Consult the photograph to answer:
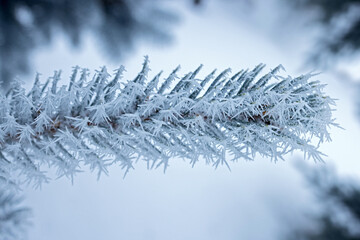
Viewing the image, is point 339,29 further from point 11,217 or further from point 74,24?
point 11,217

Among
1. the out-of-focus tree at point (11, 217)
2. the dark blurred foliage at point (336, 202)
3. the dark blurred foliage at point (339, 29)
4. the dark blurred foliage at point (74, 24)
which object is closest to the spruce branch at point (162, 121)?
the out-of-focus tree at point (11, 217)

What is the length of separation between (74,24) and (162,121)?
2.01 ft

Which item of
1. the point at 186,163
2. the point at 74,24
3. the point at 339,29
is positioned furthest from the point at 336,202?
the point at 74,24

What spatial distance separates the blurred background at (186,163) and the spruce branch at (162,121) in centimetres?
54

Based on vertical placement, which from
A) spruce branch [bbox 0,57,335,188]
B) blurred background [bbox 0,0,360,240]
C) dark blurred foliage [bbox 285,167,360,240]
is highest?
blurred background [bbox 0,0,360,240]

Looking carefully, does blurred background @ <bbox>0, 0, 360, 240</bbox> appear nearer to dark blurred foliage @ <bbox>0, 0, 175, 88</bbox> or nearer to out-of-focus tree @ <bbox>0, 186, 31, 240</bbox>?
dark blurred foliage @ <bbox>0, 0, 175, 88</bbox>

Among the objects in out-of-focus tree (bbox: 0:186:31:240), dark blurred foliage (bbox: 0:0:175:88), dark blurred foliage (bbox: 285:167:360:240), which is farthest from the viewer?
dark blurred foliage (bbox: 285:167:360:240)

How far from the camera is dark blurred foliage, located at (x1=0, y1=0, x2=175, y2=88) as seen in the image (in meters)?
0.72

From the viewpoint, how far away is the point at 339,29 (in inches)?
45.8

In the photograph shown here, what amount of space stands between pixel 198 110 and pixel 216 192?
0.98 m

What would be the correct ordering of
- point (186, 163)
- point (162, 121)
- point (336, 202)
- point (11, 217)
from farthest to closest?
point (186, 163)
point (336, 202)
point (11, 217)
point (162, 121)

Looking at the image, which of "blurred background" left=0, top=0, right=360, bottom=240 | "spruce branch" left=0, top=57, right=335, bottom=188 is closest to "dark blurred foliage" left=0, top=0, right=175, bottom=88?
"blurred background" left=0, top=0, right=360, bottom=240

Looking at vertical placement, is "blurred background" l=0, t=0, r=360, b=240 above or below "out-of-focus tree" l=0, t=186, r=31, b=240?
above

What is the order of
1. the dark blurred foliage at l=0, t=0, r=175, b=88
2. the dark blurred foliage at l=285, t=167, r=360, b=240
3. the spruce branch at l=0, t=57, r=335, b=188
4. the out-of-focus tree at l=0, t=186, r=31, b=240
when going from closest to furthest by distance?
1. the spruce branch at l=0, t=57, r=335, b=188
2. the out-of-focus tree at l=0, t=186, r=31, b=240
3. the dark blurred foliage at l=0, t=0, r=175, b=88
4. the dark blurred foliage at l=285, t=167, r=360, b=240
